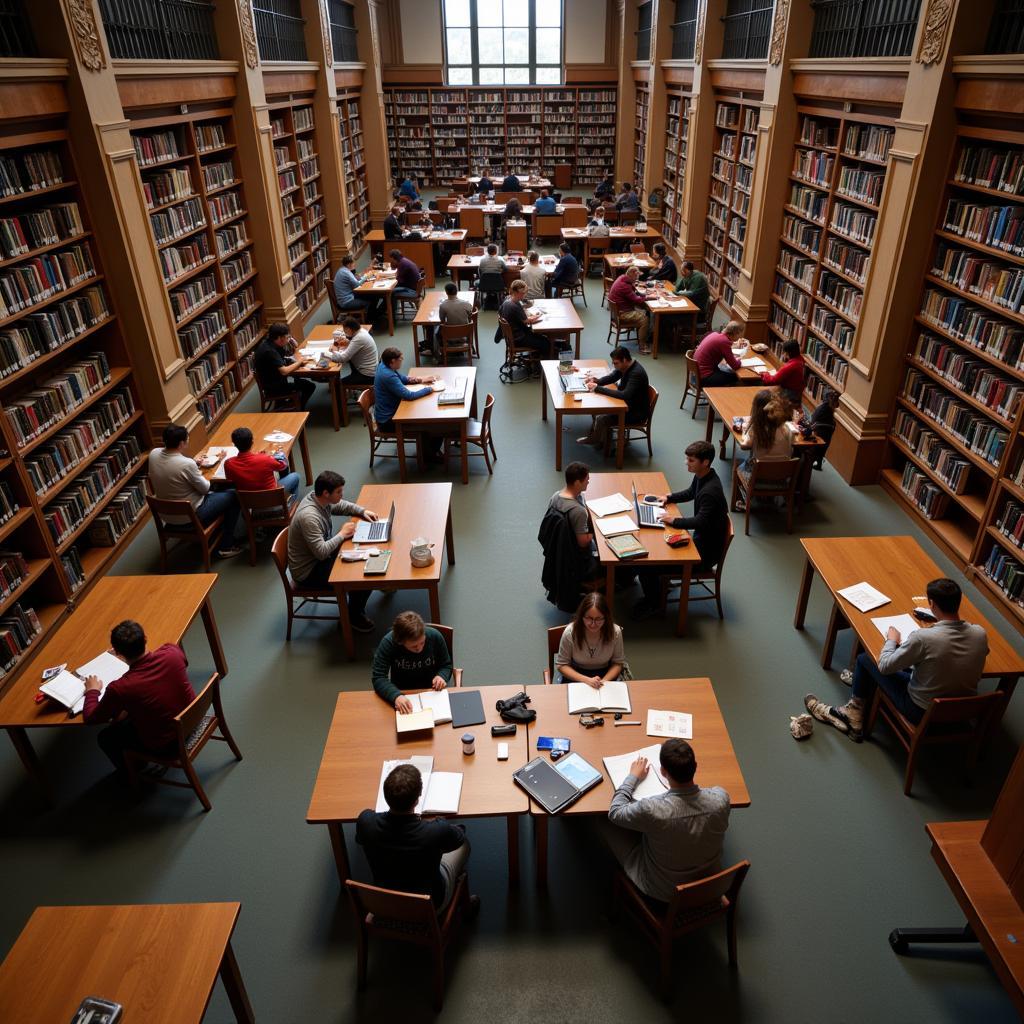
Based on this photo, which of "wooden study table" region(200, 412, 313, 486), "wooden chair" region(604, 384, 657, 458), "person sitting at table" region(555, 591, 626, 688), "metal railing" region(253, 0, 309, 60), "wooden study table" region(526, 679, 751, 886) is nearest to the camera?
"wooden study table" region(526, 679, 751, 886)

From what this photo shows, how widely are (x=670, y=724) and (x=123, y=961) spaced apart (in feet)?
8.30

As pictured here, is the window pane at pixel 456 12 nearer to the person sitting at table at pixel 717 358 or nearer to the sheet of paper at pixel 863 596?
the person sitting at table at pixel 717 358

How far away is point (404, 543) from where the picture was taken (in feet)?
17.7

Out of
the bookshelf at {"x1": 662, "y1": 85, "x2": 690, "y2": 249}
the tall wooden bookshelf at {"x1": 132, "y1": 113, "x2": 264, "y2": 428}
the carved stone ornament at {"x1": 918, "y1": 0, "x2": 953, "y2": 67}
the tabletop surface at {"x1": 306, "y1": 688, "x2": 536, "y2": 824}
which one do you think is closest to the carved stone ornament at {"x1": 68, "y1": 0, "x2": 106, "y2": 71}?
the tall wooden bookshelf at {"x1": 132, "y1": 113, "x2": 264, "y2": 428}

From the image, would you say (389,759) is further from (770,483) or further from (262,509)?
(770,483)

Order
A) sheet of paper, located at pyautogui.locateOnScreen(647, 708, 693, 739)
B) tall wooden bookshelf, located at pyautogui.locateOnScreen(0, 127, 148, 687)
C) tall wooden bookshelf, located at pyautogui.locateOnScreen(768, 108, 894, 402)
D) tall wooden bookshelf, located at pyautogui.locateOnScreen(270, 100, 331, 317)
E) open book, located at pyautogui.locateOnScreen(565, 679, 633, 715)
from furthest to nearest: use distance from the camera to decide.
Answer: tall wooden bookshelf, located at pyautogui.locateOnScreen(270, 100, 331, 317)
tall wooden bookshelf, located at pyautogui.locateOnScreen(768, 108, 894, 402)
tall wooden bookshelf, located at pyautogui.locateOnScreen(0, 127, 148, 687)
open book, located at pyautogui.locateOnScreen(565, 679, 633, 715)
sheet of paper, located at pyautogui.locateOnScreen(647, 708, 693, 739)

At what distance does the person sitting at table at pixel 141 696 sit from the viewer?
3869mm

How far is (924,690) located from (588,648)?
1.83m

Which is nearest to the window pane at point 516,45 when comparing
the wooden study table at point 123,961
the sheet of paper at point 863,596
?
the sheet of paper at point 863,596

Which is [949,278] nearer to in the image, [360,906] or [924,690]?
[924,690]

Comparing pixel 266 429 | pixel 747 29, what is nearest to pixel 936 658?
pixel 266 429

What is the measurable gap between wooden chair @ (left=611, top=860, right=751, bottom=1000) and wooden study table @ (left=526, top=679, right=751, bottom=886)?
1.19ft

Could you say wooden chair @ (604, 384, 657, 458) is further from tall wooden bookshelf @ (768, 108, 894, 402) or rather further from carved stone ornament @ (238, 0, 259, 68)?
carved stone ornament @ (238, 0, 259, 68)

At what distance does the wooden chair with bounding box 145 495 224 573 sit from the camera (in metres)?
5.86
